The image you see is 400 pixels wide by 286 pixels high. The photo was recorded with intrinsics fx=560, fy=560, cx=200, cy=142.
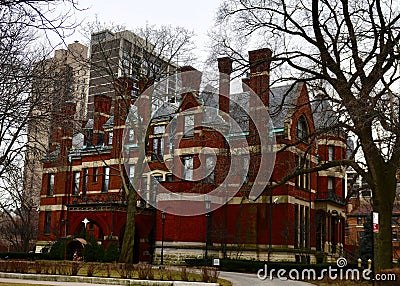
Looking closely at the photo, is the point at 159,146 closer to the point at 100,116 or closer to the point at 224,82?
the point at 100,116

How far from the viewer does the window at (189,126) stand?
43125 millimetres

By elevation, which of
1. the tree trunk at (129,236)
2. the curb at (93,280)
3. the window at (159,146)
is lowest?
the curb at (93,280)

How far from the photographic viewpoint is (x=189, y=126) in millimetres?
43250

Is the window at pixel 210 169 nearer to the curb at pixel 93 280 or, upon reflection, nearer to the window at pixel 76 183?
the curb at pixel 93 280

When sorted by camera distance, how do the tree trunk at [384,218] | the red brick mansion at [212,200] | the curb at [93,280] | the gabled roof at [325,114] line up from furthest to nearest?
the red brick mansion at [212,200] → the tree trunk at [384,218] → the gabled roof at [325,114] → the curb at [93,280]

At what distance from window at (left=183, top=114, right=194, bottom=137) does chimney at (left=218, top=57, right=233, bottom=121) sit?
444cm

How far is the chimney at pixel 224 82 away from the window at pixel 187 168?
530cm

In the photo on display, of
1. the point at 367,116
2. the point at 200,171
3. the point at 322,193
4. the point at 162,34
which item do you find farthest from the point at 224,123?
the point at 367,116

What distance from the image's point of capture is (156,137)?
46.9m

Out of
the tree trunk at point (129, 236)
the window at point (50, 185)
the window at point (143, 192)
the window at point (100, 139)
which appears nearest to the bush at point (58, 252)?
the tree trunk at point (129, 236)

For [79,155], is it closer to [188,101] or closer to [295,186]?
[188,101]

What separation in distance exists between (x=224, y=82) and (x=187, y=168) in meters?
14.9

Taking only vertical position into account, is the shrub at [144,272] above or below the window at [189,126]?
below

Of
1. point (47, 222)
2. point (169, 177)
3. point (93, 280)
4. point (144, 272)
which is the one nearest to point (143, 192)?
point (169, 177)
